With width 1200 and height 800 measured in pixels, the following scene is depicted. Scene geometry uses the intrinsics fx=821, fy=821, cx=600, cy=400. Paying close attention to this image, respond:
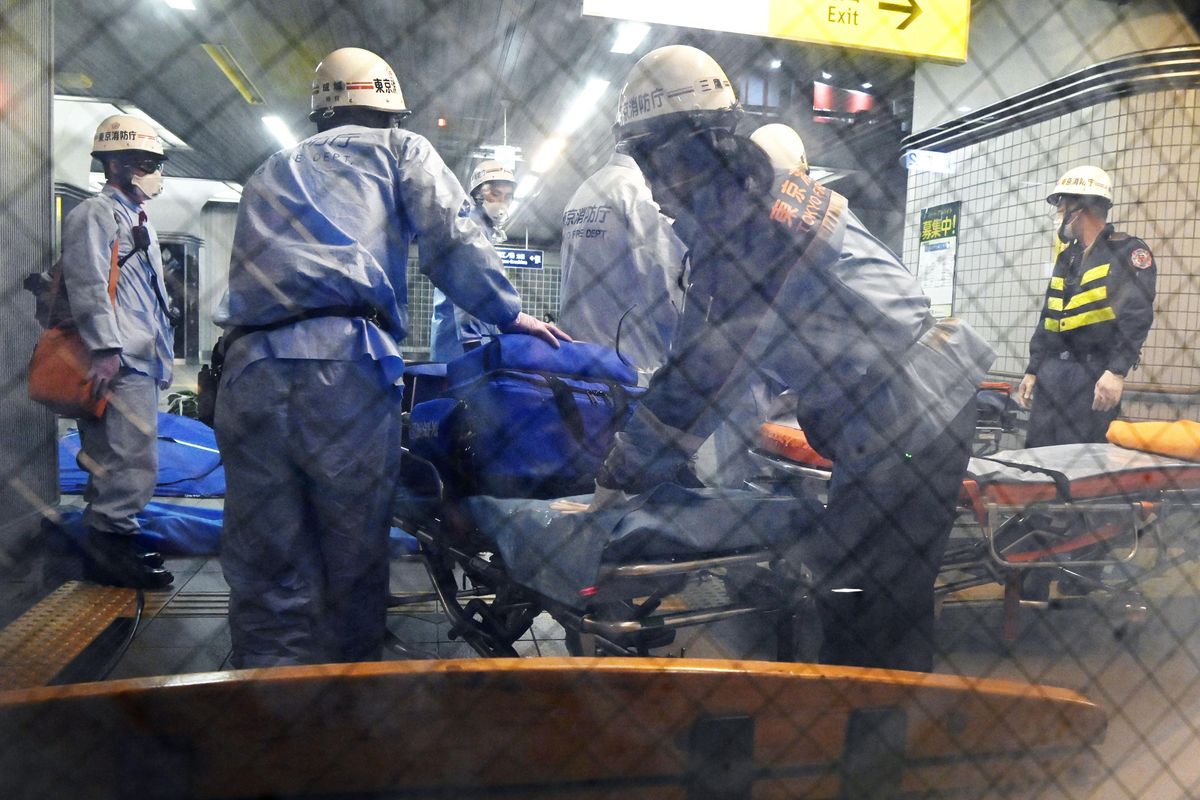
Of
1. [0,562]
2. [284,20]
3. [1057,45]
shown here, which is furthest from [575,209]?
[1057,45]

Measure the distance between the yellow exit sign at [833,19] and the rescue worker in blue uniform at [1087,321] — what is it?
0.82 metres

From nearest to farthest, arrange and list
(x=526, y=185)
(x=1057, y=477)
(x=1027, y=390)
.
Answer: (x=1057, y=477) < (x=1027, y=390) < (x=526, y=185)

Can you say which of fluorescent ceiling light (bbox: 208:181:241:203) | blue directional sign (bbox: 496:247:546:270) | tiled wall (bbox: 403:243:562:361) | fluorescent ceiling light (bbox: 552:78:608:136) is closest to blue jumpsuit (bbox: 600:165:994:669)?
fluorescent ceiling light (bbox: 552:78:608:136)

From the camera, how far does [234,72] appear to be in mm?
4500

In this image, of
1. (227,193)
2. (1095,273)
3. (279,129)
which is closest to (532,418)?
(1095,273)

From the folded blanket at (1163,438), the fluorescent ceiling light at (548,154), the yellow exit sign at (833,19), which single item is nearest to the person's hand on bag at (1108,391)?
the folded blanket at (1163,438)

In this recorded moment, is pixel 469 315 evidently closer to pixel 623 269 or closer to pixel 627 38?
pixel 623 269

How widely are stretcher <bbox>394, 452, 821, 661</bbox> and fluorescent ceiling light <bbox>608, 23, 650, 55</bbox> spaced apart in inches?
124

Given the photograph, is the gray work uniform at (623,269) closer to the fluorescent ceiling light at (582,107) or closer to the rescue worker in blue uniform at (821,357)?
the rescue worker in blue uniform at (821,357)

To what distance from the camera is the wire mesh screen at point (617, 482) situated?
66cm

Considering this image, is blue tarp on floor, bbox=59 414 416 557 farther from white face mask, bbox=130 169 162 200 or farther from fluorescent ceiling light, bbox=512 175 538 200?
fluorescent ceiling light, bbox=512 175 538 200

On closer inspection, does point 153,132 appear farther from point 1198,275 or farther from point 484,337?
point 1198,275

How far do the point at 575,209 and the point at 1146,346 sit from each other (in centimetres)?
284

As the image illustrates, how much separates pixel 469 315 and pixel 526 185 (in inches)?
304
